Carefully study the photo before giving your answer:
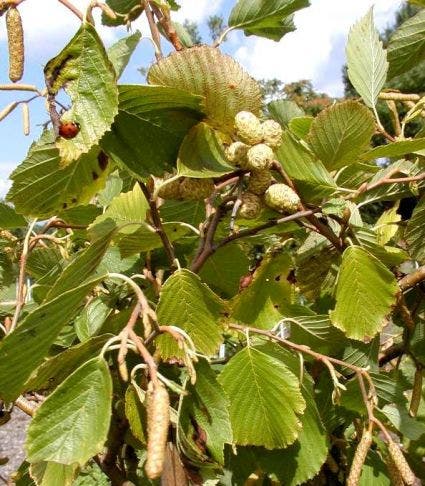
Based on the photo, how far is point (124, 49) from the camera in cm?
76

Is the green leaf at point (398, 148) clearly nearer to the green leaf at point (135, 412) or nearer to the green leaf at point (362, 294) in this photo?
the green leaf at point (362, 294)

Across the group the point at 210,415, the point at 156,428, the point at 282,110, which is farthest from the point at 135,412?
the point at 282,110

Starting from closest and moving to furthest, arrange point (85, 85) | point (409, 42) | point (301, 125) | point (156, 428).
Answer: point (156, 428), point (85, 85), point (301, 125), point (409, 42)

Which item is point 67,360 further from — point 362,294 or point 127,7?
point 127,7

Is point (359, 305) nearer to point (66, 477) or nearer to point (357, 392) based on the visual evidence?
point (357, 392)

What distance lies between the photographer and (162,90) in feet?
1.96

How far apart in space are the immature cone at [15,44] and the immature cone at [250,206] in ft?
0.82

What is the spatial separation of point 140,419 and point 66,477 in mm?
89

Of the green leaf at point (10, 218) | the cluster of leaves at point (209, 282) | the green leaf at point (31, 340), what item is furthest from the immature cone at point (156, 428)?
the green leaf at point (10, 218)

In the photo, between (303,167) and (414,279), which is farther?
(414,279)

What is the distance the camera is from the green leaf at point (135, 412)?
625 millimetres

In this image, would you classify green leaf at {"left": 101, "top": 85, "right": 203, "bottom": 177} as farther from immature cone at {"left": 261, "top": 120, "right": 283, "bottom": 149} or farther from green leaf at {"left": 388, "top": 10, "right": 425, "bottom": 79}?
green leaf at {"left": 388, "top": 10, "right": 425, "bottom": 79}

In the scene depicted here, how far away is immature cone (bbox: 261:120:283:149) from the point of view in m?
0.66

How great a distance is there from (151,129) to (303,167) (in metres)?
0.17
